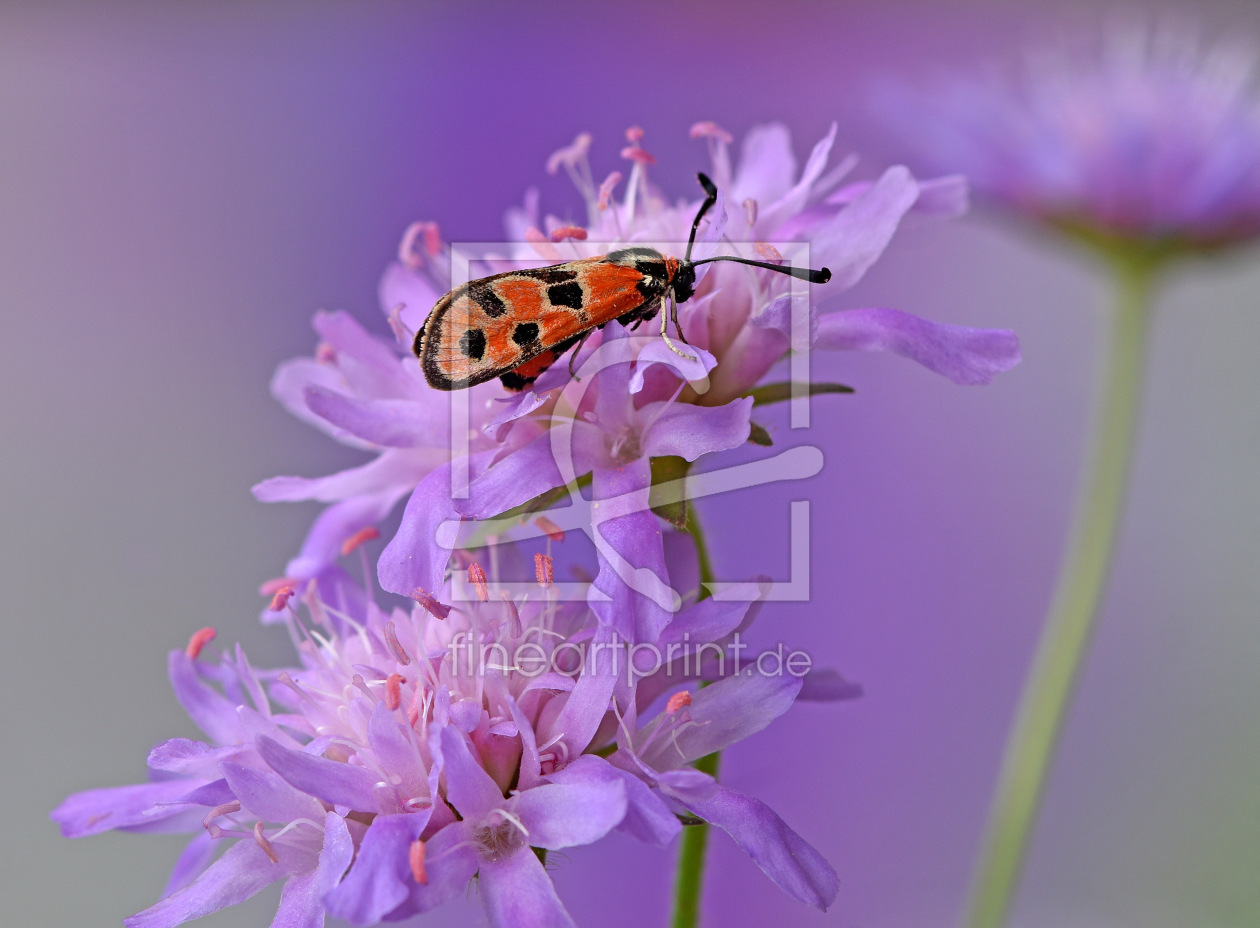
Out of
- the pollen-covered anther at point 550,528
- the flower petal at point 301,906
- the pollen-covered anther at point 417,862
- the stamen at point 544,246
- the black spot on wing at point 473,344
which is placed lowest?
the flower petal at point 301,906

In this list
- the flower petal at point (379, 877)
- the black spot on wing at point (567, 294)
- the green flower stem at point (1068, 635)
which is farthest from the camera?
the green flower stem at point (1068, 635)

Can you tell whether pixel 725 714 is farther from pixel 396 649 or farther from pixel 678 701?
pixel 396 649

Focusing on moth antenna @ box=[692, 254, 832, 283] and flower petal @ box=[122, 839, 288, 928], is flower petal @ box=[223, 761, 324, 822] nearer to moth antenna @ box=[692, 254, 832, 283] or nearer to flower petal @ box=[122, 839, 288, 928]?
flower petal @ box=[122, 839, 288, 928]

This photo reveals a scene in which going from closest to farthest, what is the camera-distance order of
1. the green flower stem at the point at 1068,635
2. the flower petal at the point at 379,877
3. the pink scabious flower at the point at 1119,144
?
the flower petal at the point at 379,877, the green flower stem at the point at 1068,635, the pink scabious flower at the point at 1119,144

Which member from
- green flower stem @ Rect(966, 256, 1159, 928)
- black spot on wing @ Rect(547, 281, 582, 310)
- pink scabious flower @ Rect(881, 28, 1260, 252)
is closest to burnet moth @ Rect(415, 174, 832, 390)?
black spot on wing @ Rect(547, 281, 582, 310)

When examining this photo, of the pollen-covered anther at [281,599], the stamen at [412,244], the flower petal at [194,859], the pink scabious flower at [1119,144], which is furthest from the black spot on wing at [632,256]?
the pink scabious flower at [1119,144]

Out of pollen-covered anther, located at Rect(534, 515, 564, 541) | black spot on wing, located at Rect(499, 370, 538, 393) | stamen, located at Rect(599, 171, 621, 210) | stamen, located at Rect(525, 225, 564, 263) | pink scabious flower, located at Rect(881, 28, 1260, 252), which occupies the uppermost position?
pink scabious flower, located at Rect(881, 28, 1260, 252)

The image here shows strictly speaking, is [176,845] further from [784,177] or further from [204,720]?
[784,177]

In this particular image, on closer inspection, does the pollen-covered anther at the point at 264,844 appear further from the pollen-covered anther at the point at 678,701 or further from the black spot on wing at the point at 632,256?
the black spot on wing at the point at 632,256
